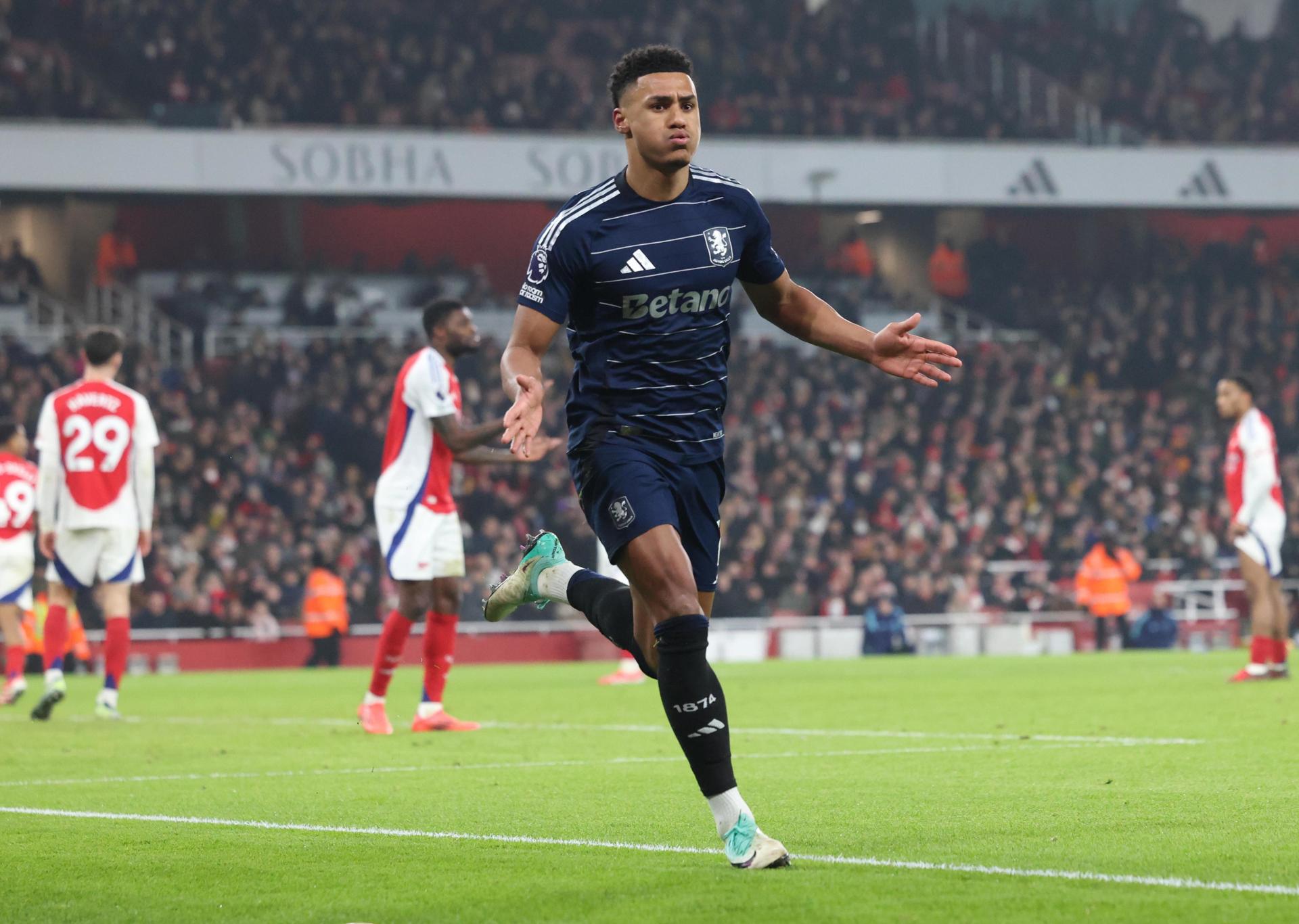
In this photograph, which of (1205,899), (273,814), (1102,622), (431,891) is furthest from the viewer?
(1102,622)

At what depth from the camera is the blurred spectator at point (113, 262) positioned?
31844 millimetres

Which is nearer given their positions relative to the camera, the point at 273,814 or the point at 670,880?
the point at 670,880

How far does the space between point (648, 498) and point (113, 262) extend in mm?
28468

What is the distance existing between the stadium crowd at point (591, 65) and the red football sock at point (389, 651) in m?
21.3

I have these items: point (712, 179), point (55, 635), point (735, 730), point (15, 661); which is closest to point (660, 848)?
point (712, 179)

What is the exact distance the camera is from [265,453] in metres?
27.1

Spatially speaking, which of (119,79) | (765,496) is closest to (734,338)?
(765,496)

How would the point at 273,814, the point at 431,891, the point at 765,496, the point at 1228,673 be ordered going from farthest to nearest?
the point at 765,496, the point at 1228,673, the point at 273,814, the point at 431,891

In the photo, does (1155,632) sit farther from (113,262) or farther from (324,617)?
(113,262)

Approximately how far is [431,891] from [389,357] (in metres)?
25.5

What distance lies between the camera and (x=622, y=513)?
16.6 feet

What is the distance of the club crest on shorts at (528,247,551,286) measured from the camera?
5289mm

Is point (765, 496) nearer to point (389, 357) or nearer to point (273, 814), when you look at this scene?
point (389, 357)

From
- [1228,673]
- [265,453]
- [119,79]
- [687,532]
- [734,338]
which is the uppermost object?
[119,79]
